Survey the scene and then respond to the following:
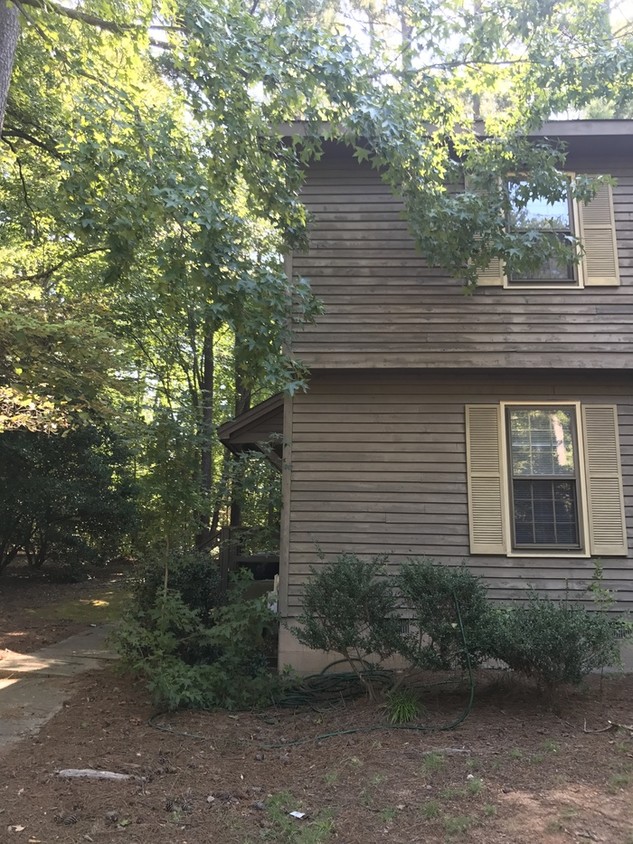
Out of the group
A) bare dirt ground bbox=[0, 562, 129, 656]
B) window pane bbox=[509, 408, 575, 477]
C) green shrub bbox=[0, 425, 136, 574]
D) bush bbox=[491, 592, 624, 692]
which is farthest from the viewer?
green shrub bbox=[0, 425, 136, 574]

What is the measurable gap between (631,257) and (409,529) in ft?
14.2

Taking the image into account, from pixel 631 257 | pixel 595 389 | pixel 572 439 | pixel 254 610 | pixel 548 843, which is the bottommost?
pixel 548 843

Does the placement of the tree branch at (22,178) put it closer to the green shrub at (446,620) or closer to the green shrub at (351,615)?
the green shrub at (351,615)

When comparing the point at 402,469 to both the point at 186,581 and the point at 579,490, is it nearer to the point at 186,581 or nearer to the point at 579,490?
the point at 579,490

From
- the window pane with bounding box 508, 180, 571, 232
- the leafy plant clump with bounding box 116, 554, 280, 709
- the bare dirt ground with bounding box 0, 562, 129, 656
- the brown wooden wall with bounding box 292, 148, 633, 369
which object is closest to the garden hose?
the leafy plant clump with bounding box 116, 554, 280, 709

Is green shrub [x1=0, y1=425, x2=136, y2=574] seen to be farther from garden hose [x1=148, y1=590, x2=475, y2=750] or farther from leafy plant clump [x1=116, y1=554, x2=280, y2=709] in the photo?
garden hose [x1=148, y1=590, x2=475, y2=750]

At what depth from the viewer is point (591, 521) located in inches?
287

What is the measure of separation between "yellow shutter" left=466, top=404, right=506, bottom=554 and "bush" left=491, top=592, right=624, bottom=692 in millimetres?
1843

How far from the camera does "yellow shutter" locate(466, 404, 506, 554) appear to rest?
7.31 metres

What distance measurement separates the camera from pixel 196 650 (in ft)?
21.6

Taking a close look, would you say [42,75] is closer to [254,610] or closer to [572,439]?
[254,610]

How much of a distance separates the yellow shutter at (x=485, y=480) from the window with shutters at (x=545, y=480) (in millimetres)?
11

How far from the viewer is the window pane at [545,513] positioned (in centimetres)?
735

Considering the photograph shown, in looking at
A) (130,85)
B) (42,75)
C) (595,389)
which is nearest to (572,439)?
(595,389)
